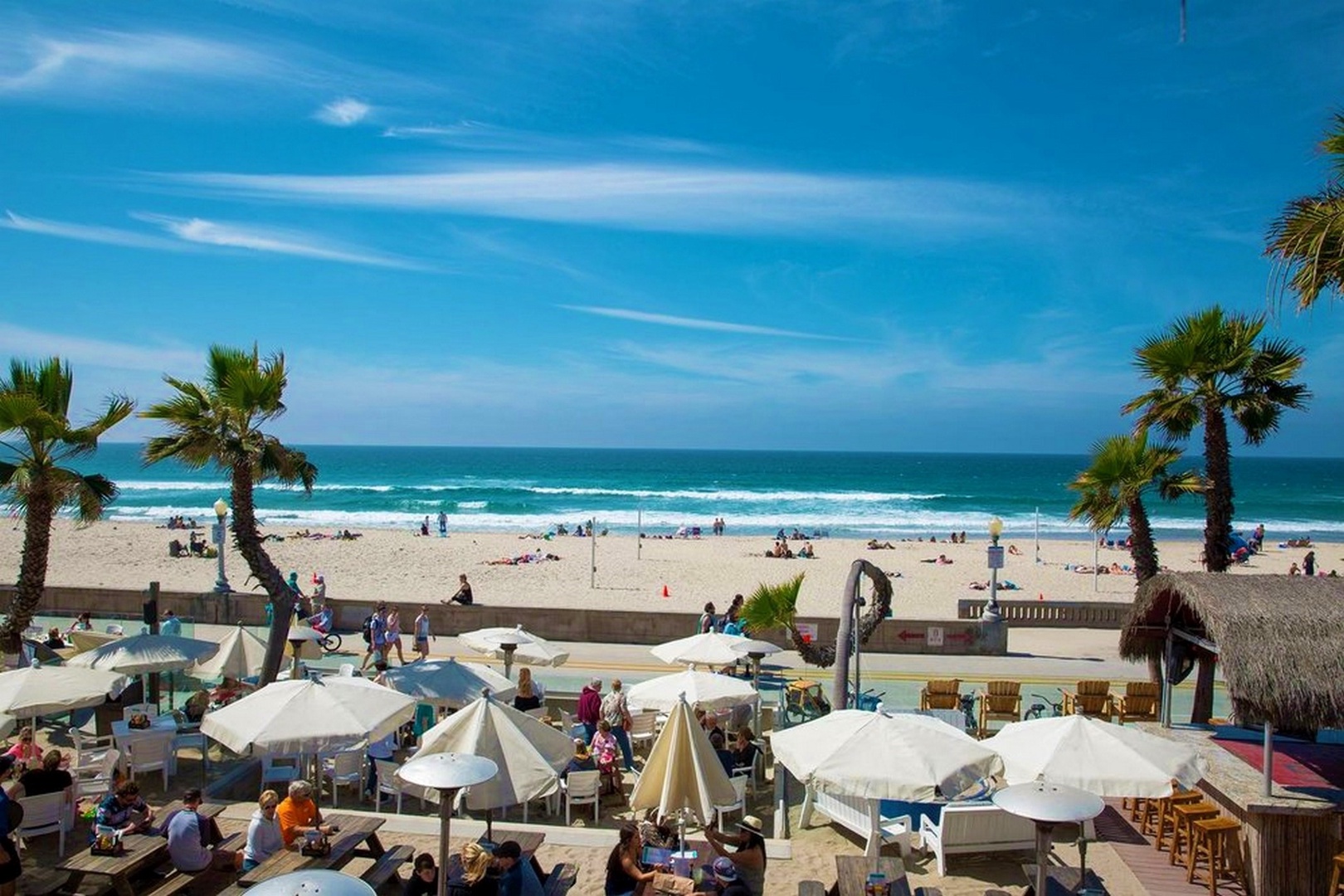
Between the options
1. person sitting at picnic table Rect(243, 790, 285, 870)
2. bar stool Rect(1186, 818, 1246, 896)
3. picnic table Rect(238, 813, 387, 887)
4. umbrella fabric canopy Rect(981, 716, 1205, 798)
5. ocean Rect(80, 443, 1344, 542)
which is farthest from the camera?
ocean Rect(80, 443, 1344, 542)

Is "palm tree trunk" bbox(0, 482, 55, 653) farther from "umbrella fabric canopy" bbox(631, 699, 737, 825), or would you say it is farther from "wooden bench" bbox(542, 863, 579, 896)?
"umbrella fabric canopy" bbox(631, 699, 737, 825)

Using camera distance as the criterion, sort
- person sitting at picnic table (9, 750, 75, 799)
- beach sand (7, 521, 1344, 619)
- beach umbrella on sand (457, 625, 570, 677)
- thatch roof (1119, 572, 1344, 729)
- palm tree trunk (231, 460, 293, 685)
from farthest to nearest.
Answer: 1. beach sand (7, 521, 1344, 619)
2. beach umbrella on sand (457, 625, 570, 677)
3. palm tree trunk (231, 460, 293, 685)
4. person sitting at picnic table (9, 750, 75, 799)
5. thatch roof (1119, 572, 1344, 729)

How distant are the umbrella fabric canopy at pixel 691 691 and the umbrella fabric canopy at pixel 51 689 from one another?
6.15 m

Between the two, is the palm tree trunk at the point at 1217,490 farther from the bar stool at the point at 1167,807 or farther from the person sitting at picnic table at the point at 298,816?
the person sitting at picnic table at the point at 298,816

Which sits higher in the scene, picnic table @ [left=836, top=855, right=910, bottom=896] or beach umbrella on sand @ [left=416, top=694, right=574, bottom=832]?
beach umbrella on sand @ [left=416, top=694, right=574, bottom=832]

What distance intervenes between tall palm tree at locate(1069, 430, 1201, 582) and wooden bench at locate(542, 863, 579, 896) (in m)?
11.0

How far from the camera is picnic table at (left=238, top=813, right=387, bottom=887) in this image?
25.5 ft

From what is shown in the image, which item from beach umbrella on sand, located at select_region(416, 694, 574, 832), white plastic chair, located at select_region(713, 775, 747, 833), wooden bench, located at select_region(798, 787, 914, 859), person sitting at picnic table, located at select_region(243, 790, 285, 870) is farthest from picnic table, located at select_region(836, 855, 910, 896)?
person sitting at picnic table, located at select_region(243, 790, 285, 870)

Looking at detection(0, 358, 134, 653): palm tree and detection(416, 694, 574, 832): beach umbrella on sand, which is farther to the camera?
detection(0, 358, 134, 653): palm tree

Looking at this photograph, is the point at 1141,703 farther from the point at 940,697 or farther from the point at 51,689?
the point at 51,689

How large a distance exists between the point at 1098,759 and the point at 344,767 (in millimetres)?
8167

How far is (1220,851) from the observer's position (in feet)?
30.0

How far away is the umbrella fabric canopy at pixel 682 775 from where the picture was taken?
30.3 feet

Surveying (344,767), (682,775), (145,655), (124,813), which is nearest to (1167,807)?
(682,775)
